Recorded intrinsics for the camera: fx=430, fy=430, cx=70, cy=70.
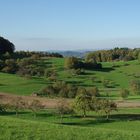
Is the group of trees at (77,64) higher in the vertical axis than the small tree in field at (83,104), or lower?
higher

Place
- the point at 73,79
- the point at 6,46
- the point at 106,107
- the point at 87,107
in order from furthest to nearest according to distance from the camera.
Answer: the point at 6,46 < the point at 73,79 < the point at 87,107 < the point at 106,107

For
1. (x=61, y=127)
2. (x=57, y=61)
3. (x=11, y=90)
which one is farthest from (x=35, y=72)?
(x=61, y=127)

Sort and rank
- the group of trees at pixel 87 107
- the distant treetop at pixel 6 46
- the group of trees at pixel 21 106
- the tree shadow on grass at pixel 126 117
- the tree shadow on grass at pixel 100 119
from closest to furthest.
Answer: the tree shadow on grass at pixel 100 119
the tree shadow on grass at pixel 126 117
the group of trees at pixel 87 107
the group of trees at pixel 21 106
the distant treetop at pixel 6 46

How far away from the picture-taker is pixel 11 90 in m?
107

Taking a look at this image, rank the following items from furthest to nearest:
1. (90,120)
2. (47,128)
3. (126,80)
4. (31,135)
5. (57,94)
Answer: (126,80), (57,94), (90,120), (47,128), (31,135)

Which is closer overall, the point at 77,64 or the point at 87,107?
the point at 87,107

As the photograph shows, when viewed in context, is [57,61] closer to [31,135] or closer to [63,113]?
[63,113]

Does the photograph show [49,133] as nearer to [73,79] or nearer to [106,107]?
[106,107]

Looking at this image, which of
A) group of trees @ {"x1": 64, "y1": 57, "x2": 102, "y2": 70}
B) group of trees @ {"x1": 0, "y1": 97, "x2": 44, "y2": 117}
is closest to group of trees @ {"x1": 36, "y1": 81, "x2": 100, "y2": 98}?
group of trees @ {"x1": 0, "y1": 97, "x2": 44, "y2": 117}

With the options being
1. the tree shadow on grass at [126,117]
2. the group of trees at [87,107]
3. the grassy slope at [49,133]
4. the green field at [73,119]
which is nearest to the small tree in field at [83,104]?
the group of trees at [87,107]

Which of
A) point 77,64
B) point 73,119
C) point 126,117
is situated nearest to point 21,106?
point 73,119

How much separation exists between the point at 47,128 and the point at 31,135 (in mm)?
2023

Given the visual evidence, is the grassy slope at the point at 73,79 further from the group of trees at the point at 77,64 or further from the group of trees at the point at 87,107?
the group of trees at the point at 87,107

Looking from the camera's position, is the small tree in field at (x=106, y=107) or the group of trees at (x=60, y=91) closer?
Answer: the small tree in field at (x=106, y=107)
